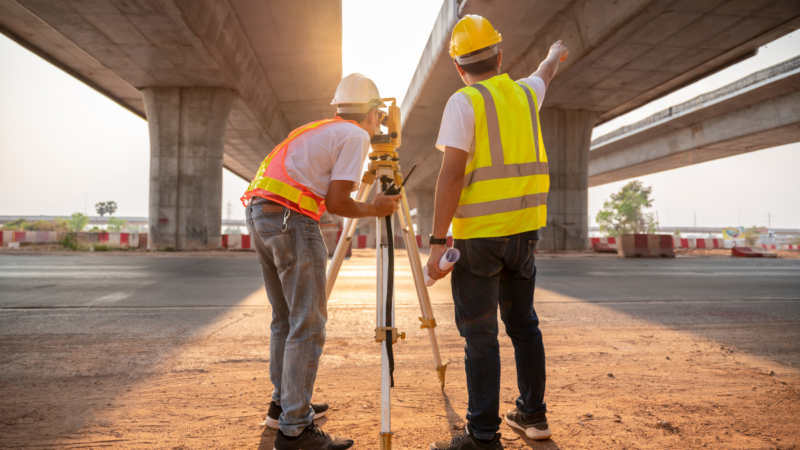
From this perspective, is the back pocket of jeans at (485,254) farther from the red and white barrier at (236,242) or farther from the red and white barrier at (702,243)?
the red and white barrier at (702,243)

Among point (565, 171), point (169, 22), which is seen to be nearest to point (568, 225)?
point (565, 171)

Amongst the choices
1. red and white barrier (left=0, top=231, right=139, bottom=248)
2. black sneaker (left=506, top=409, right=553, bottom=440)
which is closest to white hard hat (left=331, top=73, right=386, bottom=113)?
black sneaker (left=506, top=409, right=553, bottom=440)

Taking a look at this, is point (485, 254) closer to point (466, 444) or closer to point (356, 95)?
point (466, 444)

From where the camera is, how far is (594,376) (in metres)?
3.03

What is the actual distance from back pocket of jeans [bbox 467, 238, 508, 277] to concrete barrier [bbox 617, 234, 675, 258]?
16.8m

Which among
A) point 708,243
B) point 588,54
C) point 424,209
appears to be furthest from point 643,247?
point 424,209

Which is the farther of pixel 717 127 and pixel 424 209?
pixel 424 209

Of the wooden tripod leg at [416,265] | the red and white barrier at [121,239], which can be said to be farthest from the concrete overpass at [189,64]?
the wooden tripod leg at [416,265]

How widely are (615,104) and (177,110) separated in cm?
2042

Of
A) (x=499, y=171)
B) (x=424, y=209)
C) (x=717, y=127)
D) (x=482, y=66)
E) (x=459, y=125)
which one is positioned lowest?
(x=499, y=171)

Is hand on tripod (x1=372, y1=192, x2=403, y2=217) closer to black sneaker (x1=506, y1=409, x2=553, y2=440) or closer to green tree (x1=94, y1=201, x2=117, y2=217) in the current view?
black sneaker (x1=506, y1=409, x2=553, y2=440)

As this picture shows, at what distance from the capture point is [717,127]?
78.6 feet

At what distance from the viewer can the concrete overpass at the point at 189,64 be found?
45.5 ft

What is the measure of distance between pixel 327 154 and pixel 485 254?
90 cm
